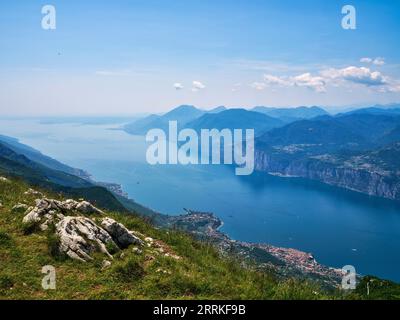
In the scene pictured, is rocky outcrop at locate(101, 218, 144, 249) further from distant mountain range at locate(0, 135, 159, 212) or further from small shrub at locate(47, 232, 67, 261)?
distant mountain range at locate(0, 135, 159, 212)

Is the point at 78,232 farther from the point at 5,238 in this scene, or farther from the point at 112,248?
the point at 5,238

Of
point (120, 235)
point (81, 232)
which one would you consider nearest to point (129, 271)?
point (81, 232)

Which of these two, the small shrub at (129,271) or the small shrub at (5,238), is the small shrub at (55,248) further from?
the small shrub at (129,271)

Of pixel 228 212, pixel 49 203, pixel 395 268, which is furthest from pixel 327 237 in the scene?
pixel 49 203

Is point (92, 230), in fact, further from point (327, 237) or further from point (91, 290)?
point (327, 237)
